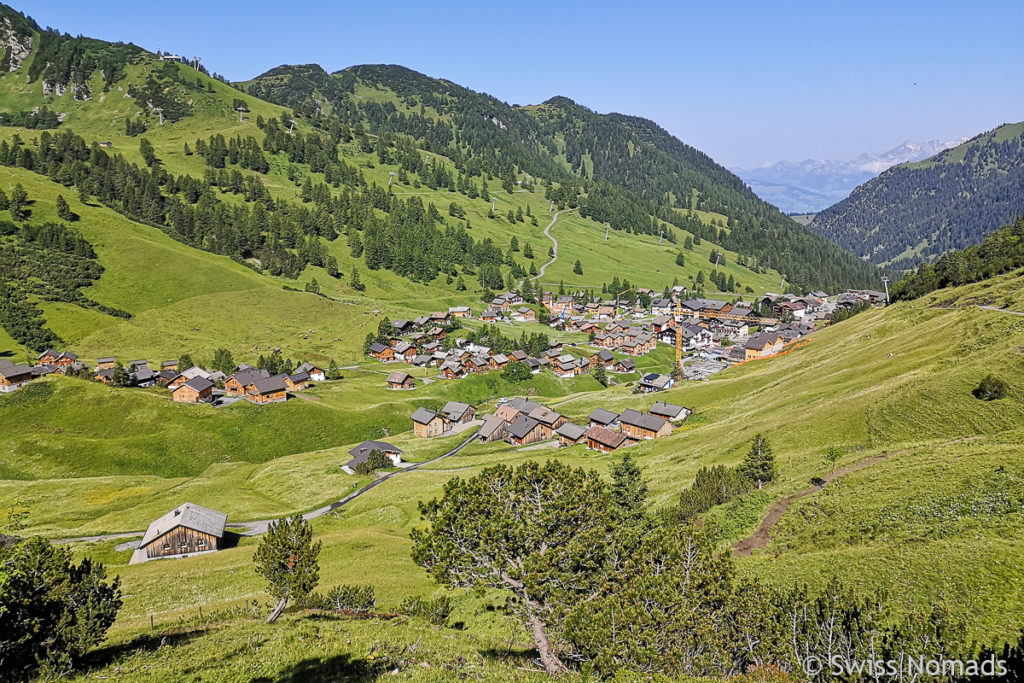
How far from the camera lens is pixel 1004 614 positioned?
23.9m

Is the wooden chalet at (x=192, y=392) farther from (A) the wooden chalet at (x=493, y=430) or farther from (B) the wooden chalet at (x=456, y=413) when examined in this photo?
(A) the wooden chalet at (x=493, y=430)

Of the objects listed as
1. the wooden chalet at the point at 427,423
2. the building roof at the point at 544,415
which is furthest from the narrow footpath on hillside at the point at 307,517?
the building roof at the point at 544,415

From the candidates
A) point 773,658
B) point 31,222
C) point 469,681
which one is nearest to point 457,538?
point 469,681

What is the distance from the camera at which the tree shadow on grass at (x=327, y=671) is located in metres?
23.5

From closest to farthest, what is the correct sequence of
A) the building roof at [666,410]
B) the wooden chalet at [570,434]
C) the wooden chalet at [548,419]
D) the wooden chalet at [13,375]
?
the building roof at [666,410]
the wooden chalet at [570,434]
the wooden chalet at [548,419]
the wooden chalet at [13,375]

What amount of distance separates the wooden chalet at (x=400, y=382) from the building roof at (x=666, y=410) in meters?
79.4

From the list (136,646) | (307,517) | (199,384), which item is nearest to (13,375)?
(199,384)

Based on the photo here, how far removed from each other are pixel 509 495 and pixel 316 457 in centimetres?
9525

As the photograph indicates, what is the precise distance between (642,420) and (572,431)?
595 inches

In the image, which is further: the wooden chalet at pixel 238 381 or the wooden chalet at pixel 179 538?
the wooden chalet at pixel 238 381

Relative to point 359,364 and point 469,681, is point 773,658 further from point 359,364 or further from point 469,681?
point 359,364

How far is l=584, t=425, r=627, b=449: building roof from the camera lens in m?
103

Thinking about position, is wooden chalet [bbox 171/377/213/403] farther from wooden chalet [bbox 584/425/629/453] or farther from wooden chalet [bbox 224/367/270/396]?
wooden chalet [bbox 584/425/629/453]

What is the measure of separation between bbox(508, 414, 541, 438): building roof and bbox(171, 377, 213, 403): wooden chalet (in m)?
80.7
